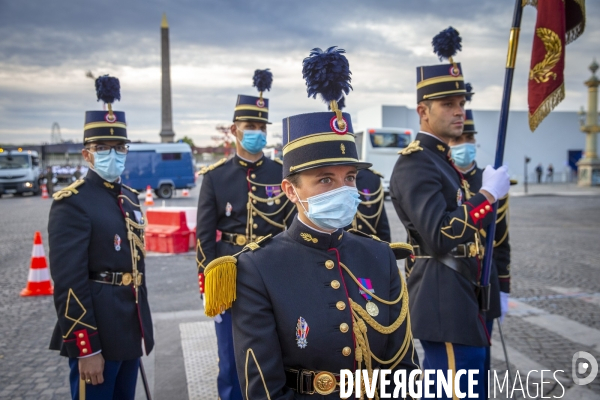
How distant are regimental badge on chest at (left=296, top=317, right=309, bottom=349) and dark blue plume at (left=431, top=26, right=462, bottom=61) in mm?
2375

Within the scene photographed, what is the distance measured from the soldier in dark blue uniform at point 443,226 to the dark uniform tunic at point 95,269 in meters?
1.78

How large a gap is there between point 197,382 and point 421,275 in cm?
243

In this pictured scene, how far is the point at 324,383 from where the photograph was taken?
2014 millimetres

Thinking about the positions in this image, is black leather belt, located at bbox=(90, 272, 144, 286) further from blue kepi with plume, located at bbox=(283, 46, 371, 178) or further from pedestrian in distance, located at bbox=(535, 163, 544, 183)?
pedestrian in distance, located at bbox=(535, 163, 544, 183)

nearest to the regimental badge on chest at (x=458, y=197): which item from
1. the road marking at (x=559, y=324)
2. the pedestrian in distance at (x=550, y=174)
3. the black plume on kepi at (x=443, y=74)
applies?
the black plume on kepi at (x=443, y=74)

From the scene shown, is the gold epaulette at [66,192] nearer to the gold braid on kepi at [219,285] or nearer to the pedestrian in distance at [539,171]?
the gold braid on kepi at [219,285]

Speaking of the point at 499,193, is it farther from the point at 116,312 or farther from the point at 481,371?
the point at 116,312

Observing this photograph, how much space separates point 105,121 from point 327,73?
2097 mm

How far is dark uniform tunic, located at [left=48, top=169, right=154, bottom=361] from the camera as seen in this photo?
119 inches

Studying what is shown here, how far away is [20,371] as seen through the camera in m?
4.91

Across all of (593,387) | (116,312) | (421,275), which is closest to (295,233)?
(421,275)

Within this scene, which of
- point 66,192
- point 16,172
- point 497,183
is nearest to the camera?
point 497,183

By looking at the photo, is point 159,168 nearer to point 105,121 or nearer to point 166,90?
point 166,90

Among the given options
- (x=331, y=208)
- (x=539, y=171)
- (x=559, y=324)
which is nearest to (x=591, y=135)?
(x=539, y=171)
